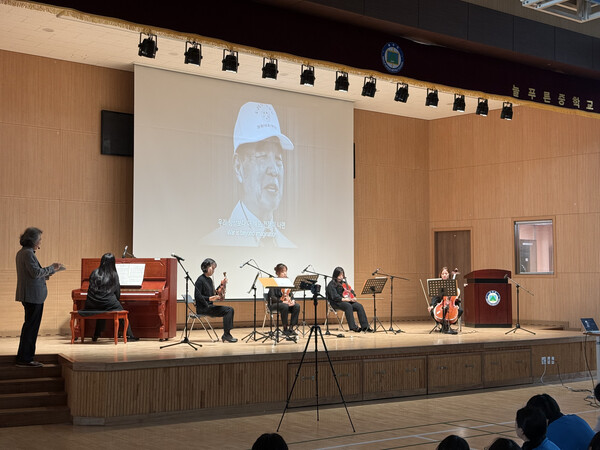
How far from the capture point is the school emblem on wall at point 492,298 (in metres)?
12.8

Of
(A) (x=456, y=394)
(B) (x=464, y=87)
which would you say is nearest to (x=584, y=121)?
(B) (x=464, y=87)

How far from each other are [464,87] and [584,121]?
570cm

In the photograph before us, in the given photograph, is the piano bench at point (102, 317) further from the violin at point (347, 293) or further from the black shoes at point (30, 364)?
the violin at point (347, 293)

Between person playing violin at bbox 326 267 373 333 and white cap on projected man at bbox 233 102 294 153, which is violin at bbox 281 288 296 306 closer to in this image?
person playing violin at bbox 326 267 373 333

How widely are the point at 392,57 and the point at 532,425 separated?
5.46 m

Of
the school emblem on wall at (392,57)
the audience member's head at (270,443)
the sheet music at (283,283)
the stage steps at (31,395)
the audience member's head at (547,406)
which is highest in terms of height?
the school emblem on wall at (392,57)

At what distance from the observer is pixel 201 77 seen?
12.5 meters

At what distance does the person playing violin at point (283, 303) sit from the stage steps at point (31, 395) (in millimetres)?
3279

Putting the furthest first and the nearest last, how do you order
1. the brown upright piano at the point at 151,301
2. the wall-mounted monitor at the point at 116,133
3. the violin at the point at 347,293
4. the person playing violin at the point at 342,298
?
the wall-mounted monitor at the point at 116,133 → the violin at the point at 347,293 → the person playing violin at the point at 342,298 → the brown upright piano at the point at 151,301

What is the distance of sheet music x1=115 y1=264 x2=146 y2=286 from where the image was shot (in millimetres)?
9883

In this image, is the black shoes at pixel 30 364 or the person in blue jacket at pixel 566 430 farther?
the black shoes at pixel 30 364

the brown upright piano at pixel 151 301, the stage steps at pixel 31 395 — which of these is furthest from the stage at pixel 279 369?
the brown upright piano at pixel 151 301

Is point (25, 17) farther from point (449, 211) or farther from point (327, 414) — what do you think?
point (449, 211)

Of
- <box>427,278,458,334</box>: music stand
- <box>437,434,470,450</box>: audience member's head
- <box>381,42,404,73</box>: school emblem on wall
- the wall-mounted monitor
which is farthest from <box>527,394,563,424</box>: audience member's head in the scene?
the wall-mounted monitor
